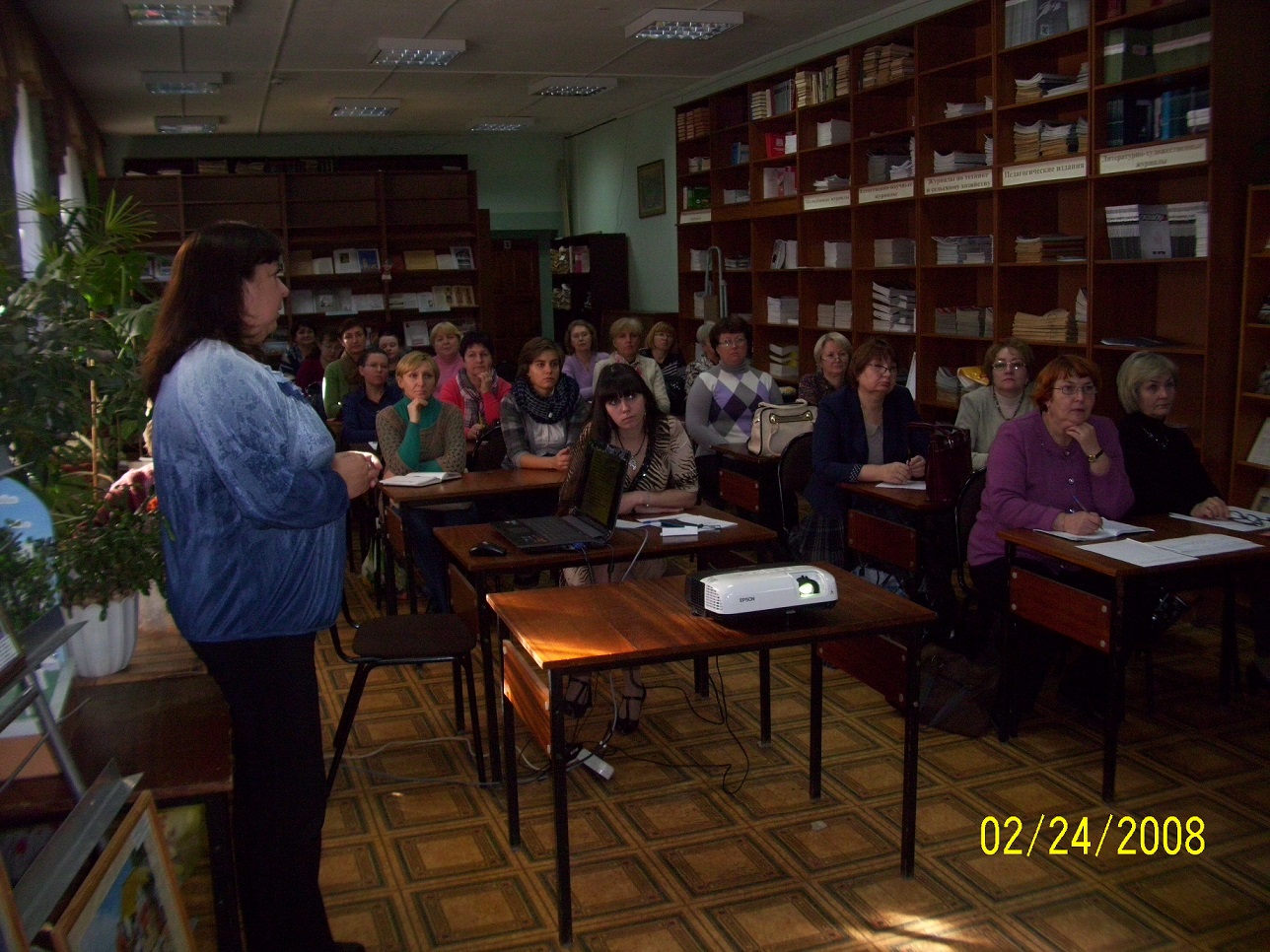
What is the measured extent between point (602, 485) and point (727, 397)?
267cm

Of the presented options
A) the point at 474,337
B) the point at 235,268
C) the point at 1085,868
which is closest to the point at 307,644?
the point at 235,268

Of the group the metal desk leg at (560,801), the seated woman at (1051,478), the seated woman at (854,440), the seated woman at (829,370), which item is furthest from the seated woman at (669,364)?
the metal desk leg at (560,801)

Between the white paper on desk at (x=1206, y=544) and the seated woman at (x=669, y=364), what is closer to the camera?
the white paper on desk at (x=1206, y=544)

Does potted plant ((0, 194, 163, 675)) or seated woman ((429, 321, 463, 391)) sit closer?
potted plant ((0, 194, 163, 675))

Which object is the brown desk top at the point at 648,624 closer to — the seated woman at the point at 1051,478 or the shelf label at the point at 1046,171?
the seated woman at the point at 1051,478

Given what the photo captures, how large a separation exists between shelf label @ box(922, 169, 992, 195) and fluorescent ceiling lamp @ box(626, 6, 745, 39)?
5.81ft

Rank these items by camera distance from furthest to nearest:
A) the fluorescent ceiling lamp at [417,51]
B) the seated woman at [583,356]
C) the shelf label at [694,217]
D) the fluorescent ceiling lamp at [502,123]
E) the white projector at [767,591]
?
1. the fluorescent ceiling lamp at [502,123]
2. the shelf label at [694,217]
3. the fluorescent ceiling lamp at [417,51]
4. the seated woman at [583,356]
5. the white projector at [767,591]

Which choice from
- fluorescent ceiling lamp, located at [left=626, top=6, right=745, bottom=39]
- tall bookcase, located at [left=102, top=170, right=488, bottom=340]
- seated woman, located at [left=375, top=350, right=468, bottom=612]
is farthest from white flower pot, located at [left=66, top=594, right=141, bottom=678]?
tall bookcase, located at [left=102, top=170, right=488, bottom=340]

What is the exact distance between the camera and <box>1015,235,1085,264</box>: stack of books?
5.70 meters

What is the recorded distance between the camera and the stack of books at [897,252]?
7145 mm

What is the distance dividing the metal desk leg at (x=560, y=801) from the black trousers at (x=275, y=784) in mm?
516

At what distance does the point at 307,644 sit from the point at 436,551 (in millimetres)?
2680

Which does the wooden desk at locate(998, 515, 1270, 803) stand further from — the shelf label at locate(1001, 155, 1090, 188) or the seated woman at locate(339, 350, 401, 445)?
the seated woman at locate(339, 350, 401, 445)

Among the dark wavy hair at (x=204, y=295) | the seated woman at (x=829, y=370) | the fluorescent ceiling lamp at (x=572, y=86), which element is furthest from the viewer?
the fluorescent ceiling lamp at (x=572, y=86)
